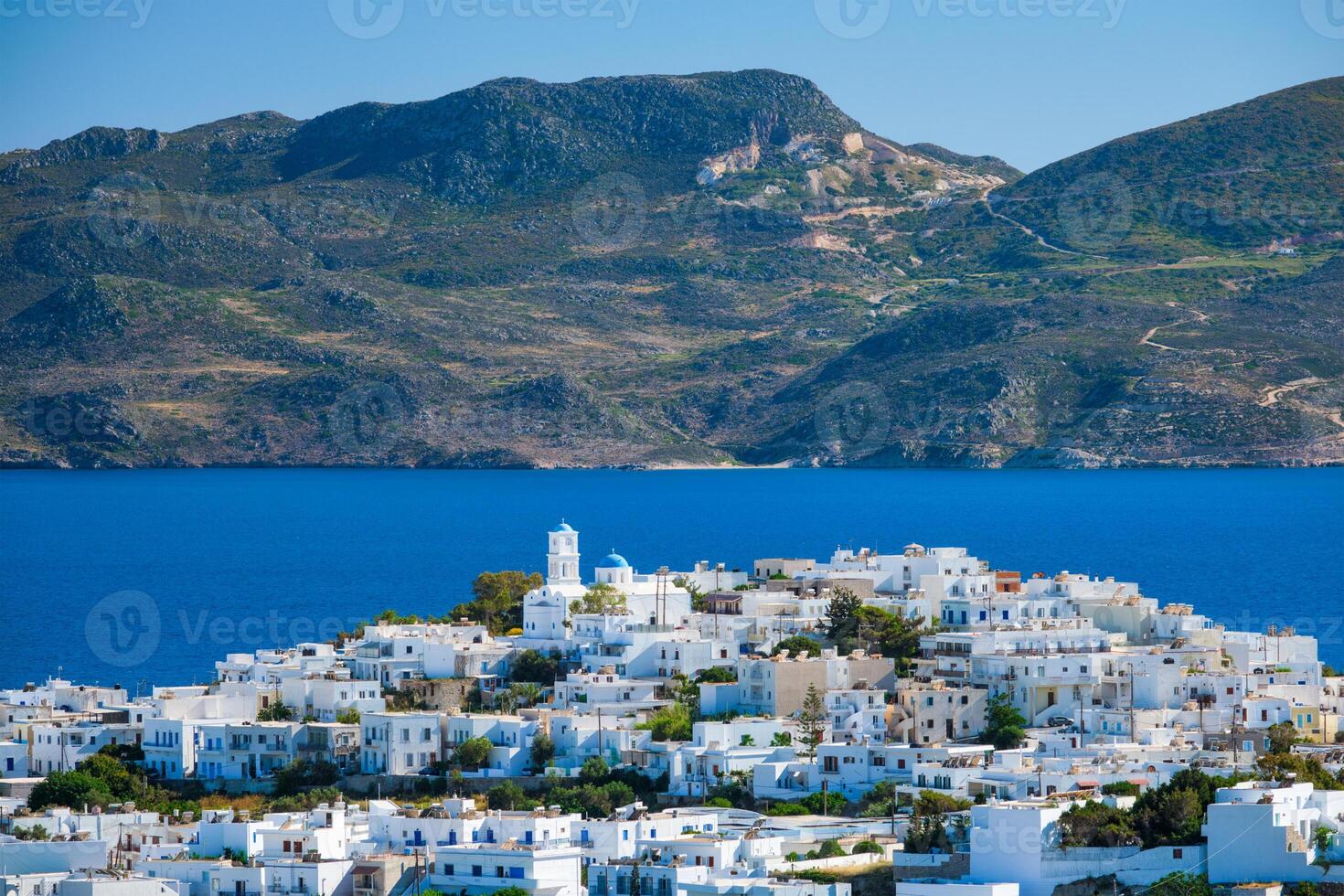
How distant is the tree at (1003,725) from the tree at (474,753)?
9.68 m

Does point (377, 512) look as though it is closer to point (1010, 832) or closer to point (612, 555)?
point (612, 555)

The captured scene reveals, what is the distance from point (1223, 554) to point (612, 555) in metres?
56.3

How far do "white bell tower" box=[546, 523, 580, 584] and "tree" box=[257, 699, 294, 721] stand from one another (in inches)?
415

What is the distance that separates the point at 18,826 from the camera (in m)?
47.1

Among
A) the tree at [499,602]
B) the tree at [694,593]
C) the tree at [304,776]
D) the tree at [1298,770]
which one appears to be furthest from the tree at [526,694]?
the tree at [1298,770]

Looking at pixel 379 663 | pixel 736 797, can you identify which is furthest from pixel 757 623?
pixel 736 797

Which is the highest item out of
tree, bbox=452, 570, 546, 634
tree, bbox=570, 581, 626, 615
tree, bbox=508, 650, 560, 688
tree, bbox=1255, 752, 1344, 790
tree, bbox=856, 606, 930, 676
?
tree, bbox=452, 570, 546, 634

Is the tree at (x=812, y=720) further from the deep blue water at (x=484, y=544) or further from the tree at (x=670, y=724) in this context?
the deep blue water at (x=484, y=544)

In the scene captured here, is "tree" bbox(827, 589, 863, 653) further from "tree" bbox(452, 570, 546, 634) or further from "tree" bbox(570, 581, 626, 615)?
"tree" bbox(452, 570, 546, 634)

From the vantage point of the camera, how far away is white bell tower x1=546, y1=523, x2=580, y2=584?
69250mm

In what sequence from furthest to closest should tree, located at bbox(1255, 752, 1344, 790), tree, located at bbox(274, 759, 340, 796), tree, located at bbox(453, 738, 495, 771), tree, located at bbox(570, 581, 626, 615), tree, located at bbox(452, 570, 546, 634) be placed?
tree, located at bbox(452, 570, 546, 634) → tree, located at bbox(570, 581, 626, 615) → tree, located at bbox(453, 738, 495, 771) → tree, located at bbox(274, 759, 340, 796) → tree, located at bbox(1255, 752, 1344, 790)

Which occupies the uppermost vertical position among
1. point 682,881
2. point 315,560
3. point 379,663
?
point 315,560

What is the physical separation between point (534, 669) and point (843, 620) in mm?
7209

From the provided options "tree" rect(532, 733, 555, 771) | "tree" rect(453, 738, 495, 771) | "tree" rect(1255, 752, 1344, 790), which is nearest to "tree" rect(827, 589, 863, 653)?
"tree" rect(532, 733, 555, 771)
